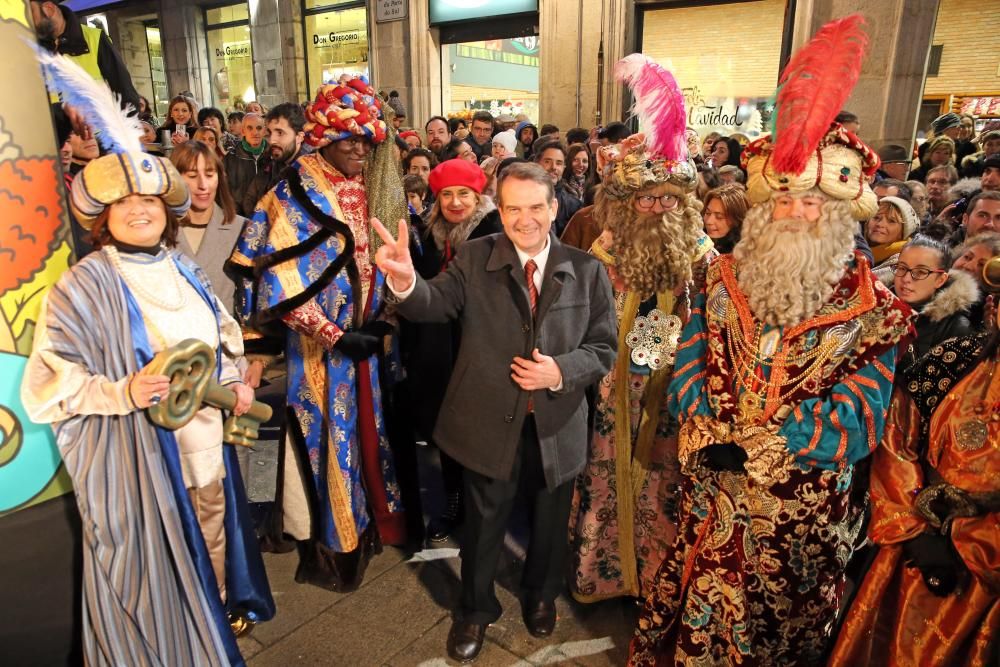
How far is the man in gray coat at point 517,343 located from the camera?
2.48m

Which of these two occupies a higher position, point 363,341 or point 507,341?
point 507,341

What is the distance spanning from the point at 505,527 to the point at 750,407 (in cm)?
120

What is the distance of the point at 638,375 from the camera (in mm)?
2973

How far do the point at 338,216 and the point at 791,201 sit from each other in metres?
1.96

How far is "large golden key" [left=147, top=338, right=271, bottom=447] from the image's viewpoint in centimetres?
206

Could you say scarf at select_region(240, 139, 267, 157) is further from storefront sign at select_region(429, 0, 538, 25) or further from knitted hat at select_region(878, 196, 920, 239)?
storefront sign at select_region(429, 0, 538, 25)

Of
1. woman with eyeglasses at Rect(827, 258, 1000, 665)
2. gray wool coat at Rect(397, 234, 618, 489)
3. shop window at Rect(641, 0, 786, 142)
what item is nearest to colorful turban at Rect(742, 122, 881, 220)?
woman with eyeglasses at Rect(827, 258, 1000, 665)

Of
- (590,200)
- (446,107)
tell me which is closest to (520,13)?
(446,107)

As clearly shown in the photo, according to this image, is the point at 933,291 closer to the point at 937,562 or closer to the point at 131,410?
the point at 937,562

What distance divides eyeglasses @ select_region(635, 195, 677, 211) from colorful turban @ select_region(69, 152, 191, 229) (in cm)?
192

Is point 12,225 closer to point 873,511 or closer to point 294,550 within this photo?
point 294,550

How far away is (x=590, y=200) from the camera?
6066 millimetres

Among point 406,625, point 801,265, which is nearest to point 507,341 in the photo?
point 801,265

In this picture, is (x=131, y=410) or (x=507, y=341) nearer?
(x=131, y=410)
